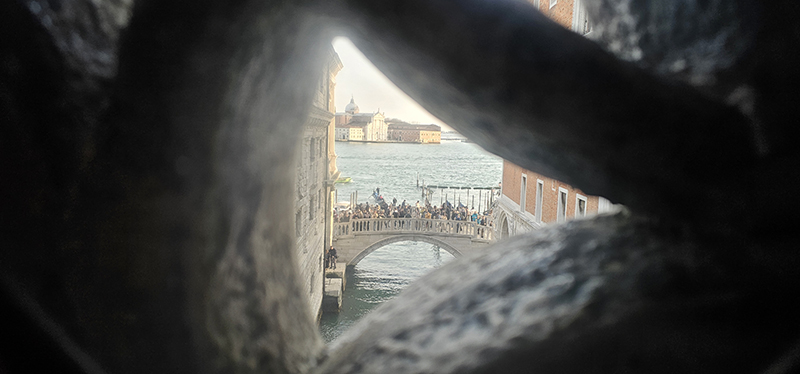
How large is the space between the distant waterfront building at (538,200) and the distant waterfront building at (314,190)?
158 inches

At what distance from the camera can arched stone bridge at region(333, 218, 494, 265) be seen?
67.9 ft

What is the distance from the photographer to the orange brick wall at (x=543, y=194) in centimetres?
1005

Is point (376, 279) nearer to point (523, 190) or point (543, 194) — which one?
point (523, 190)

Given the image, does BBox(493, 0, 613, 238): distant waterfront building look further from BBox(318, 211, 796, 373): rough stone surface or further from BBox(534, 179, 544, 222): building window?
BBox(318, 211, 796, 373): rough stone surface

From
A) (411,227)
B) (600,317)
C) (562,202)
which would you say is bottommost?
(411,227)

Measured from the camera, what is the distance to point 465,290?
3.51 ft

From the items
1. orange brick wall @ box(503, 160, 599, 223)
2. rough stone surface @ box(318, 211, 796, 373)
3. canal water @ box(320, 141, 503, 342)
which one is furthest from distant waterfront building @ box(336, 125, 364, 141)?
rough stone surface @ box(318, 211, 796, 373)

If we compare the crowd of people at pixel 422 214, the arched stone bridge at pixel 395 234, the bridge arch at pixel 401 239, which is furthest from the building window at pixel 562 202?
the bridge arch at pixel 401 239

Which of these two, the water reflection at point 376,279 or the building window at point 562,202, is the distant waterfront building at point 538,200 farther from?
the water reflection at point 376,279

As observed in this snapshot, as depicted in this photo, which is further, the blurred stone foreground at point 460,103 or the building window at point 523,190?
the building window at point 523,190

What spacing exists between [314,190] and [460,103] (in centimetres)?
1192

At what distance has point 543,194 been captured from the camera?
1317 centimetres

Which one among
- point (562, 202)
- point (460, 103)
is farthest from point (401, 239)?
point (460, 103)

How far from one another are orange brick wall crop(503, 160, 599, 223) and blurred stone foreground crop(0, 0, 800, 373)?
8.15 metres
